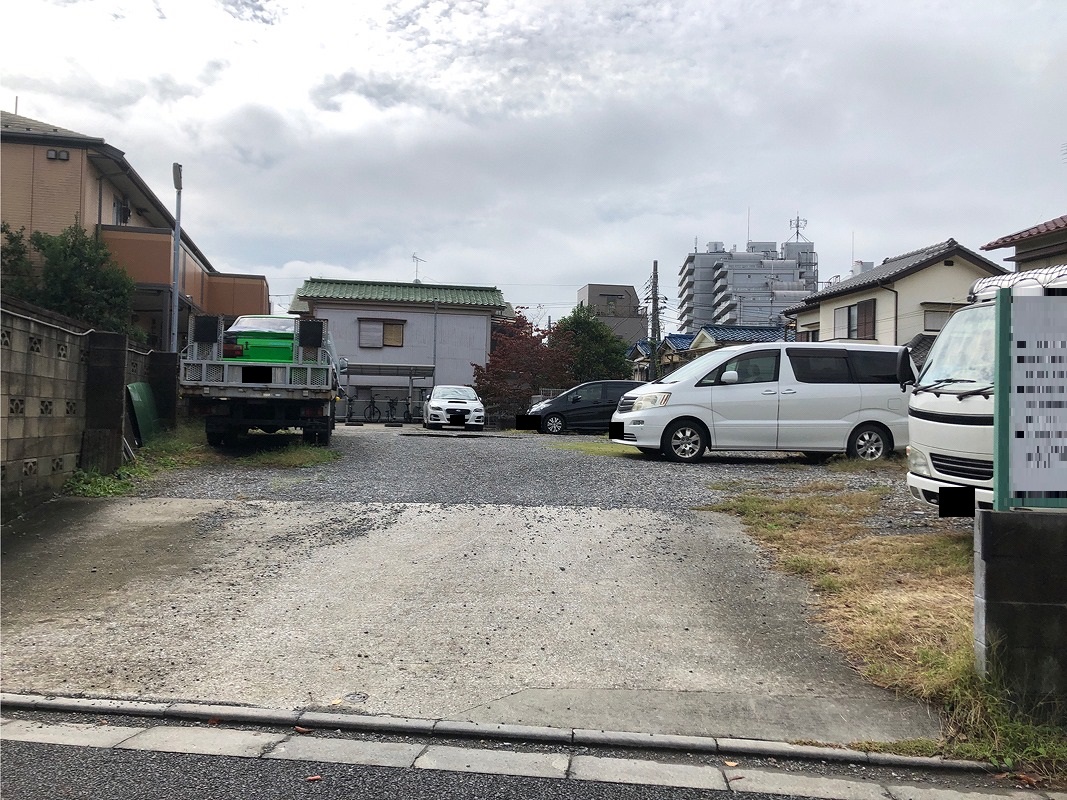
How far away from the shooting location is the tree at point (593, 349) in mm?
37094

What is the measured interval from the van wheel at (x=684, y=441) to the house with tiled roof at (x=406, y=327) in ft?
68.5

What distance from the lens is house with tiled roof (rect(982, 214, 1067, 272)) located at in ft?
49.5

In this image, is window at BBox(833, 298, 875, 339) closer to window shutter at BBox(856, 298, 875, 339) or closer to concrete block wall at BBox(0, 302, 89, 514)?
window shutter at BBox(856, 298, 875, 339)

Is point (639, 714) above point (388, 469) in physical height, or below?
below

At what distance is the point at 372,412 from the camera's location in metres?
27.4

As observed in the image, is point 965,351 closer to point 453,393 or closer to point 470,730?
point 470,730

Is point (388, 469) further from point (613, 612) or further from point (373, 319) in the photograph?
point (373, 319)

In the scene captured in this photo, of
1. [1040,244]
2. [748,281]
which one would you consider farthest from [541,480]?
[748,281]

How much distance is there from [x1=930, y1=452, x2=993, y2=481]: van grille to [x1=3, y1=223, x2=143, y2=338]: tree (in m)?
16.3

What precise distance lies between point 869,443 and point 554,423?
27.6 feet

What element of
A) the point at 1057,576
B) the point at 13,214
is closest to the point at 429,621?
the point at 1057,576

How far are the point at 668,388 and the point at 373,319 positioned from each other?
884 inches

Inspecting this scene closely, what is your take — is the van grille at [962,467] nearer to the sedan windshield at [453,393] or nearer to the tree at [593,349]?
the sedan windshield at [453,393]

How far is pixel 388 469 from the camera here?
9.96m
